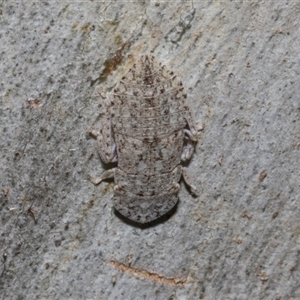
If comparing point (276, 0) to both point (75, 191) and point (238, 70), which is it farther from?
point (75, 191)

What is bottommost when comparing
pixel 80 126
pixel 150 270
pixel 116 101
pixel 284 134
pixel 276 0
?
pixel 150 270

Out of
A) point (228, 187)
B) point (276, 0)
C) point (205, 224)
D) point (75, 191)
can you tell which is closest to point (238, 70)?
point (276, 0)

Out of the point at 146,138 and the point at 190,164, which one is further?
the point at 190,164
